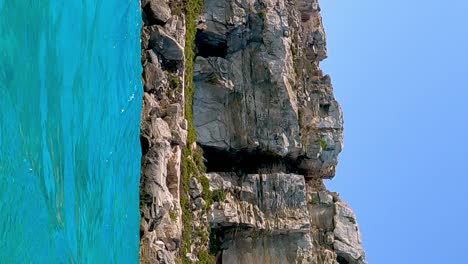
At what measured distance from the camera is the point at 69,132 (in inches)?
573

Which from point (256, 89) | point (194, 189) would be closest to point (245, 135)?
point (256, 89)

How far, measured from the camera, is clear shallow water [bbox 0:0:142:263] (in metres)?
11.8

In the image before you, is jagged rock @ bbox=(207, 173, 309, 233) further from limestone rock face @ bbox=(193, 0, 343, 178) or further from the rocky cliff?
limestone rock face @ bbox=(193, 0, 343, 178)

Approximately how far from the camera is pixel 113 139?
18.3m

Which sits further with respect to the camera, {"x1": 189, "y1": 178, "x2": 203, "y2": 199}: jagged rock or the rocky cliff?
{"x1": 189, "y1": 178, "x2": 203, "y2": 199}: jagged rock

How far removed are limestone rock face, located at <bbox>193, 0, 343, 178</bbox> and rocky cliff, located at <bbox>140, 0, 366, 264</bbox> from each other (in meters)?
0.04

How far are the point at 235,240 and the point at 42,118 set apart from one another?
13323 millimetres

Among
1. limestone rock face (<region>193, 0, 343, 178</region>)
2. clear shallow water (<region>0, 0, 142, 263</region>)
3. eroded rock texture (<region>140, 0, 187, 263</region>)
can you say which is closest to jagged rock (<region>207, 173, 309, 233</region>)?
limestone rock face (<region>193, 0, 343, 178</region>)

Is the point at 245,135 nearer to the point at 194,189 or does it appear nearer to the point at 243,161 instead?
the point at 243,161

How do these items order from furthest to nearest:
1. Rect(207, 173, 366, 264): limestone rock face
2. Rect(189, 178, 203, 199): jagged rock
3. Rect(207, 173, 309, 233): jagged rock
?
Rect(207, 173, 366, 264): limestone rock face < Rect(207, 173, 309, 233): jagged rock < Rect(189, 178, 203, 199): jagged rock

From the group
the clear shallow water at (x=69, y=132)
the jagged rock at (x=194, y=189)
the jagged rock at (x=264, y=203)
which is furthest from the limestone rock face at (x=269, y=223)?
the clear shallow water at (x=69, y=132)

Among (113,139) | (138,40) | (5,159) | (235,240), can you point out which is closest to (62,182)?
(5,159)

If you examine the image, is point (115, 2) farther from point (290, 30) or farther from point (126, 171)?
point (290, 30)

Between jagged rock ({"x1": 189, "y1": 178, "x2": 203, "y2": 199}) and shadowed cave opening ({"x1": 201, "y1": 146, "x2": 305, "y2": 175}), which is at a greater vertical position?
shadowed cave opening ({"x1": 201, "y1": 146, "x2": 305, "y2": 175})
